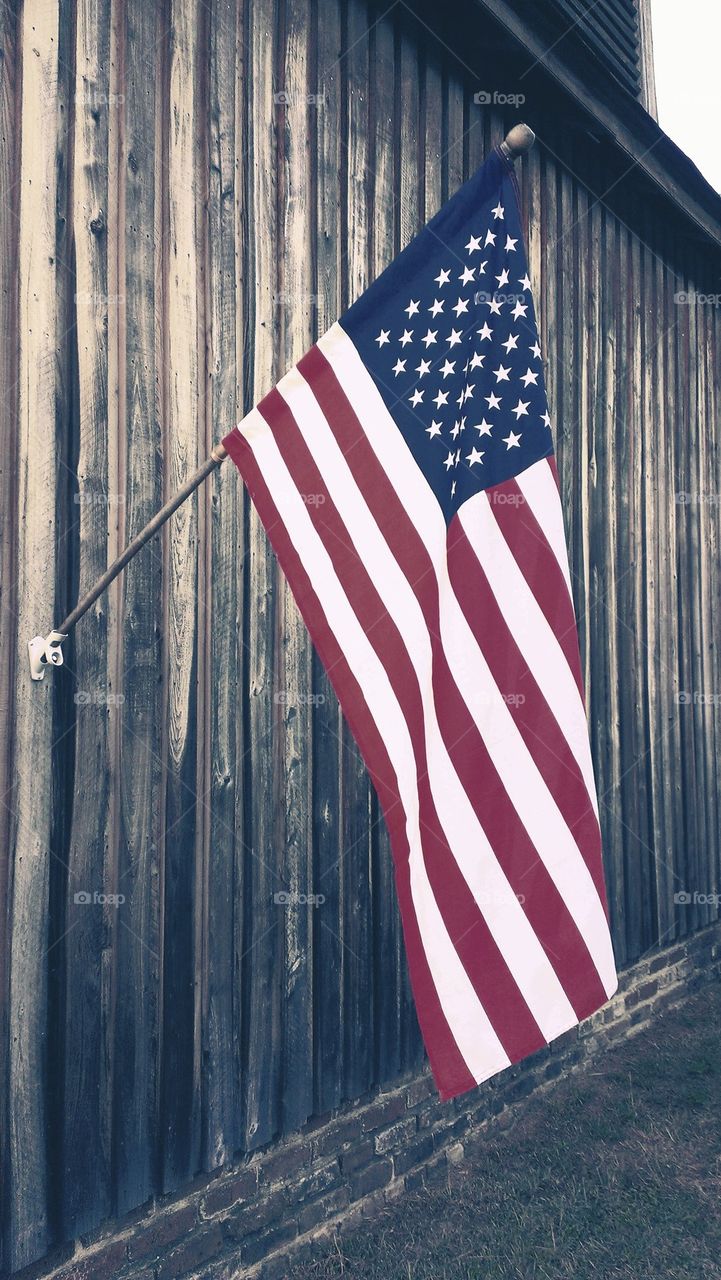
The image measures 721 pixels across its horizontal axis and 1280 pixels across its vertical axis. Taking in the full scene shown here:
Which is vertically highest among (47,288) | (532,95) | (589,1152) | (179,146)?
(532,95)

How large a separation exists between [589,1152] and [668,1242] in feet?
2.08

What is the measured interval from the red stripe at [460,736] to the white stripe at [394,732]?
13cm

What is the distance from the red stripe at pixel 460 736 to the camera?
7.09 ft

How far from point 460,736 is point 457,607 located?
292 millimetres

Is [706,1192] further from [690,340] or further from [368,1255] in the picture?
[690,340]

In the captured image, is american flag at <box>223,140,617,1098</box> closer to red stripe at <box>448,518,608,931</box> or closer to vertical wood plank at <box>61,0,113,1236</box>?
red stripe at <box>448,518,608,931</box>

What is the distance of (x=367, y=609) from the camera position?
7.00 feet

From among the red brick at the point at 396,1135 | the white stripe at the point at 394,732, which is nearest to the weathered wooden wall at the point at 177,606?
the red brick at the point at 396,1135

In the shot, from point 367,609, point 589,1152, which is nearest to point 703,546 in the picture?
point 589,1152

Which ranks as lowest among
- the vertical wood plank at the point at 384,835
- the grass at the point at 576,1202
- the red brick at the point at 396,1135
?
the grass at the point at 576,1202

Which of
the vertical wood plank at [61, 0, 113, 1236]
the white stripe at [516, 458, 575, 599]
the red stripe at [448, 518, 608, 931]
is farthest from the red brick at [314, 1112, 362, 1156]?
the white stripe at [516, 458, 575, 599]

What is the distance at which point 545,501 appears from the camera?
2.27 metres

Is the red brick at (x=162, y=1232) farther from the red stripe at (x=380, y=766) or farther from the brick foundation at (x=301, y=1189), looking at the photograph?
the red stripe at (x=380, y=766)

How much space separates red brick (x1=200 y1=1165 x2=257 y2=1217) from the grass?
0.33 meters
